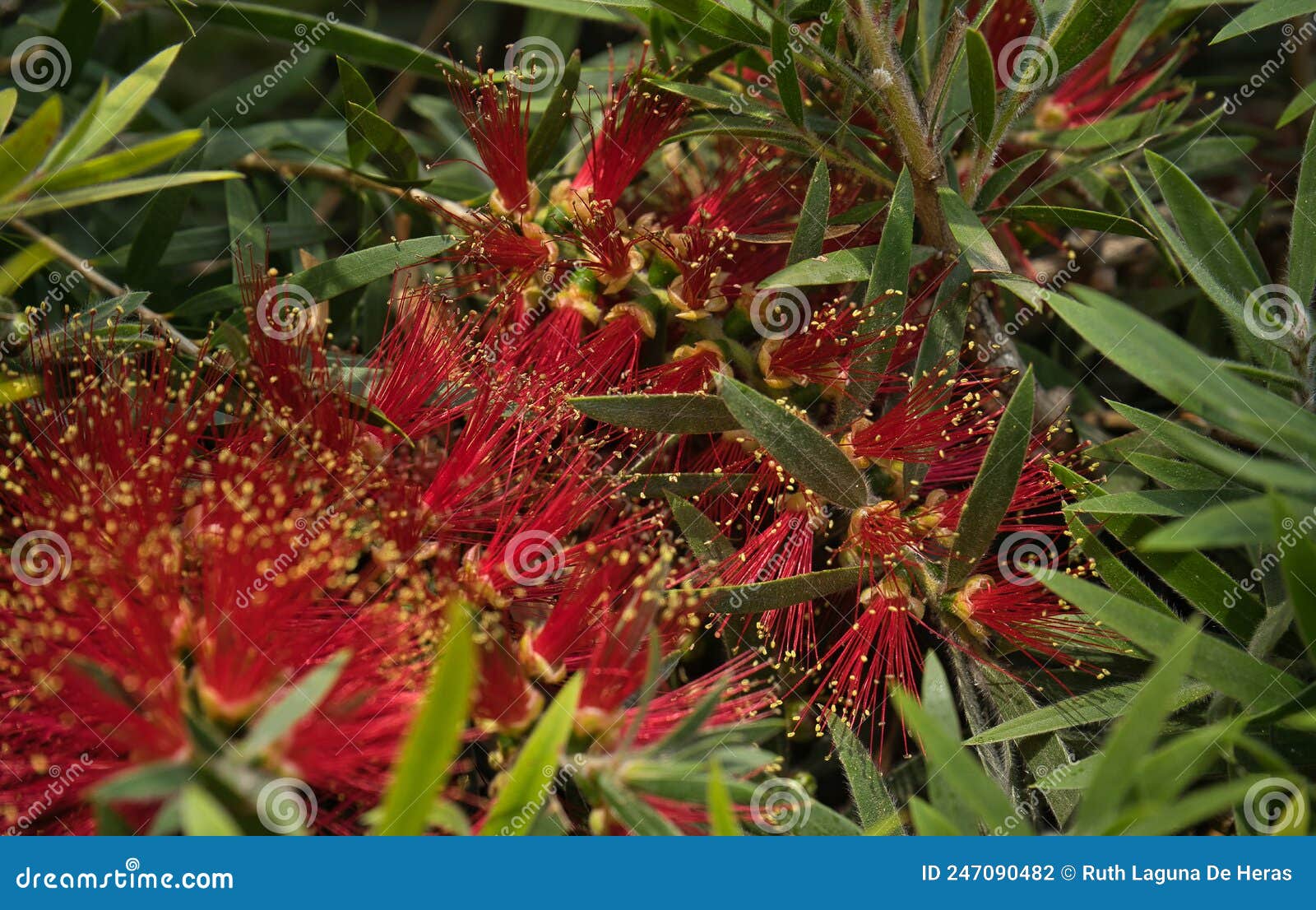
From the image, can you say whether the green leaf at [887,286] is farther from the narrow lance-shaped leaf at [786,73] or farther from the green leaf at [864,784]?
the green leaf at [864,784]

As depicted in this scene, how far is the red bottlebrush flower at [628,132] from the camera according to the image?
1.23m

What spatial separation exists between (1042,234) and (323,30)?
99 centimetres

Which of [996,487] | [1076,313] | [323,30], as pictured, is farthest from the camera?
Result: [323,30]

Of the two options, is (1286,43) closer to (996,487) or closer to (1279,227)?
(1279,227)

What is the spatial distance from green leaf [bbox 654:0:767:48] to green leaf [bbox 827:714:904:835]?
722 mm

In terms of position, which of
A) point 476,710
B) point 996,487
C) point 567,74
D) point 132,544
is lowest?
point 476,710

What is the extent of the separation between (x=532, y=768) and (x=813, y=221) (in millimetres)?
617

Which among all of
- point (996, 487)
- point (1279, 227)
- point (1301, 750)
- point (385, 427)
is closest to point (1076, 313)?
point (996, 487)

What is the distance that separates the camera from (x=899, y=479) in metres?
1.16

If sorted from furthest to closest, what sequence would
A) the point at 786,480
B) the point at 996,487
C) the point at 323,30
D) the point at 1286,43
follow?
the point at 1286,43
the point at 323,30
the point at 786,480
the point at 996,487

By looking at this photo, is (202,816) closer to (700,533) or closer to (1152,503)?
(700,533)

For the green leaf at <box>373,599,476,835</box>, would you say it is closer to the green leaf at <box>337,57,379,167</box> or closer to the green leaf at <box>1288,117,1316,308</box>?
the green leaf at <box>337,57,379,167</box>

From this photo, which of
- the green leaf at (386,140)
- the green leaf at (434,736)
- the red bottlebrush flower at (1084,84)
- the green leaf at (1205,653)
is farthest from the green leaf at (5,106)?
the red bottlebrush flower at (1084,84)

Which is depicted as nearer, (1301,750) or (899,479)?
(1301,750)
